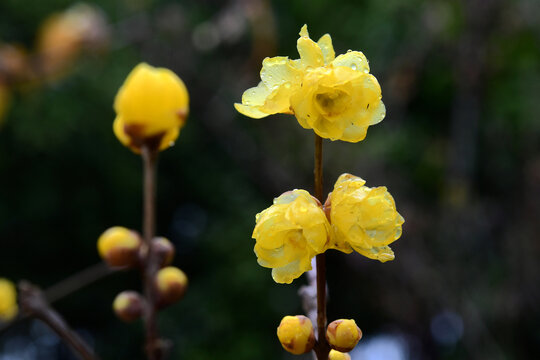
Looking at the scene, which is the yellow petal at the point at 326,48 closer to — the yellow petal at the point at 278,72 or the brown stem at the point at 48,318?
the yellow petal at the point at 278,72

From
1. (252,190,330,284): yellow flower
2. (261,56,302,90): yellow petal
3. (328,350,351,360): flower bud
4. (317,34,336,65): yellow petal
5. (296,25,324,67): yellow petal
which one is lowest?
(328,350,351,360): flower bud

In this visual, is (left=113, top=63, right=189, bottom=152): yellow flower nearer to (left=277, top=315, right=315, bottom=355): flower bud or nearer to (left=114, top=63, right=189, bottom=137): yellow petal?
(left=114, top=63, right=189, bottom=137): yellow petal

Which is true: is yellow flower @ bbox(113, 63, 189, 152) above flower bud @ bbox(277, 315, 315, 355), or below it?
above

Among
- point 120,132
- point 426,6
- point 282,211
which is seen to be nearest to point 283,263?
point 282,211

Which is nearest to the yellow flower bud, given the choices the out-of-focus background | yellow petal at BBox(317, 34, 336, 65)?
the out-of-focus background

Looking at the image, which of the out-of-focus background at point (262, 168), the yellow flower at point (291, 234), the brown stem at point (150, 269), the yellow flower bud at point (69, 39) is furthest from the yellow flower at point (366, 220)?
the yellow flower bud at point (69, 39)
